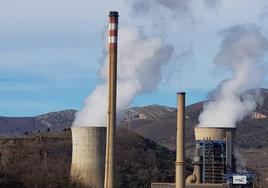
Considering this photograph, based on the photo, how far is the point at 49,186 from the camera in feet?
144

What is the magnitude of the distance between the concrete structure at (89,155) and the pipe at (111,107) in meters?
2.52

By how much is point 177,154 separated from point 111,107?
408cm

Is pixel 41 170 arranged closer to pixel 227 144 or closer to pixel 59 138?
pixel 227 144

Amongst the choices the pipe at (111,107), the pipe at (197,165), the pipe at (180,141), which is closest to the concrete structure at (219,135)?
the pipe at (197,165)

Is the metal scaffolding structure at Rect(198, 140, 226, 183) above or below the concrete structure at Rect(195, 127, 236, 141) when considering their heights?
below

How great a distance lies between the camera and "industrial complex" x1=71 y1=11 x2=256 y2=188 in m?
36.2

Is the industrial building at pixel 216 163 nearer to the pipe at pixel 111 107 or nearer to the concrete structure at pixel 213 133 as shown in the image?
the concrete structure at pixel 213 133

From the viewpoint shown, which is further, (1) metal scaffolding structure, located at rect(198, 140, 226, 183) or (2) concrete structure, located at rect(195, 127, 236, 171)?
(1) metal scaffolding structure, located at rect(198, 140, 226, 183)

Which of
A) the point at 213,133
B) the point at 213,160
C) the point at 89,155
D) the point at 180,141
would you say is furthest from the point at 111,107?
the point at 213,160

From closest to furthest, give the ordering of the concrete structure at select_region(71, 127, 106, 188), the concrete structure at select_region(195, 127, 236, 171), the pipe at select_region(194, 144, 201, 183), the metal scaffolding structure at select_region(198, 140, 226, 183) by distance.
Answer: the concrete structure at select_region(71, 127, 106, 188) < the concrete structure at select_region(195, 127, 236, 171) < the metal scaffolding structure at select_region(198, 140, 226, 183) < the pipe at select_region(194, 144, 201, 183)

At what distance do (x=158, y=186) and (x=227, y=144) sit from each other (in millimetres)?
4945

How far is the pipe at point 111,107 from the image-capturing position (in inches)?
1421

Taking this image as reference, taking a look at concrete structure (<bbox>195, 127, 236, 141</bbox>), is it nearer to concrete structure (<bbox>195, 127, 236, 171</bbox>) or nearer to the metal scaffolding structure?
concrete structure (<bbox>195, 127, 236, 171</bbox>)

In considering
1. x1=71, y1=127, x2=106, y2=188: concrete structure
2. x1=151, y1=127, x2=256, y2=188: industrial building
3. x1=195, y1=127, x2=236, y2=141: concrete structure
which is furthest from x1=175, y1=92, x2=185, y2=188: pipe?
x1=195, y1=127, x2=236, y2=141: concrete structure
